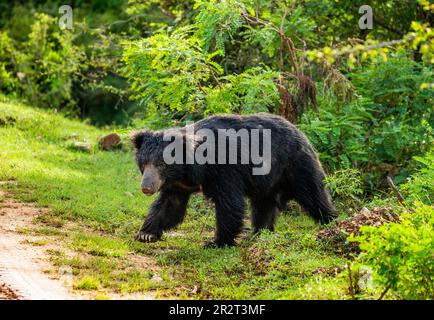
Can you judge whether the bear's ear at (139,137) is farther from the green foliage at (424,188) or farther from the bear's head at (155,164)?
the green foliage at (424,188)

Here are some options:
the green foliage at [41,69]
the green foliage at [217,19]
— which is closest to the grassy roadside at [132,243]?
the green foliage at [217,19]

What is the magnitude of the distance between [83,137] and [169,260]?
6.23 metres

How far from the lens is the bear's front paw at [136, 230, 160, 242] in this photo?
757 cm

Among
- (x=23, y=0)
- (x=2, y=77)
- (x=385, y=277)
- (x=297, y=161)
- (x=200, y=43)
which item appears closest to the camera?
(x=385, y=277)

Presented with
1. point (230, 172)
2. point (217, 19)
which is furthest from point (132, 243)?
point (217, 19)

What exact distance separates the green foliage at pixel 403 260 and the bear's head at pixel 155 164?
8.23 ft

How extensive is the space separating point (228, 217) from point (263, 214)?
932 mm

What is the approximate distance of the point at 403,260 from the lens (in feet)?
17.3

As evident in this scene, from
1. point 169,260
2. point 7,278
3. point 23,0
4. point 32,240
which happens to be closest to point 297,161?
point 169,260

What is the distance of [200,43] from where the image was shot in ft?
30.3

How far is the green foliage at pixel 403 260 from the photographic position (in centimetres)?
520

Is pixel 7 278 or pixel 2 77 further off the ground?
pixel 2 77

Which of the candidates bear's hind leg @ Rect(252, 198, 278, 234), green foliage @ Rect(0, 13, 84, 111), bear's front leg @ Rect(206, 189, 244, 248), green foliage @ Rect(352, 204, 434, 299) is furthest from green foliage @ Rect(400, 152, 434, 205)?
green foliage @ Rect(0, 13, 84, 111)

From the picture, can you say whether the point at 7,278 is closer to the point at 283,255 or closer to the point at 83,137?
the point at 283,255
